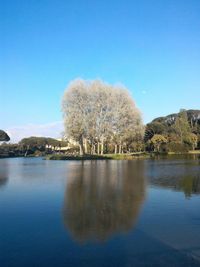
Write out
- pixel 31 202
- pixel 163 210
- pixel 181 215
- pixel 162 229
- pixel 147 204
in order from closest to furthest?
pixel 162 229
pixel 181 215
pixel 163 210
pixel 147 204
pixel 31 202

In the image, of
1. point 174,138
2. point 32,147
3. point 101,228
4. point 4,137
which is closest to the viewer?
point 101,228

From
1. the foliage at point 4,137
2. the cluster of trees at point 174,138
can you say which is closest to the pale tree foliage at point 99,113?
the cluster of trees at point 174,138

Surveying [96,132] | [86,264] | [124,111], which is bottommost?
[86,264]

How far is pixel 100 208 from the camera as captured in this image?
39.4ft

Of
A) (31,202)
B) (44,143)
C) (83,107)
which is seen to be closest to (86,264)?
(31,202)

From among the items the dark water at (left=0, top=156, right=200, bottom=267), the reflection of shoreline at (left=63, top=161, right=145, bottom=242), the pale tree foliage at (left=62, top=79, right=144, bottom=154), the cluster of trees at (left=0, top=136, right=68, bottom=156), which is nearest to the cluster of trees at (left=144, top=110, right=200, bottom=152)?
the pale tree foliage at (left=62, top=79, right=144, bottom=154)

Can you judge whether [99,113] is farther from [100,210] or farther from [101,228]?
[101,228]

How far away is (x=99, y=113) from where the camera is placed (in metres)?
60.5

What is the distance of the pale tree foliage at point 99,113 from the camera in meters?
59.1

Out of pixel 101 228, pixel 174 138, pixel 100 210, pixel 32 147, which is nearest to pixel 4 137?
pixel 32 147

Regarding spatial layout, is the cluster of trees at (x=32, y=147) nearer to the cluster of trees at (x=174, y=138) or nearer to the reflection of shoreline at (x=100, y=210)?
the cluster of trees at (x=174, y=138)

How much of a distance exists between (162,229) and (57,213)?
3.91m

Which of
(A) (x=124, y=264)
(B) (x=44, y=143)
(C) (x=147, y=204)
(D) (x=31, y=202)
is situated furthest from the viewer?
(B) (x=44, y=143)

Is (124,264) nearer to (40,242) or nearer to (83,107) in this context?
(40,242)
